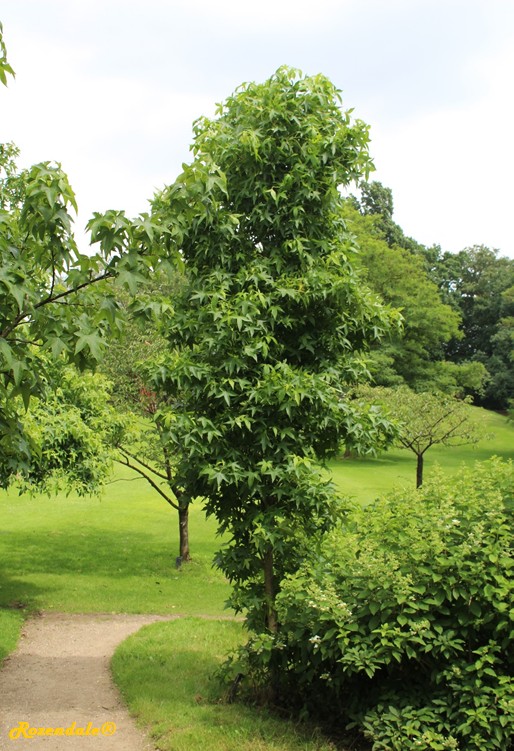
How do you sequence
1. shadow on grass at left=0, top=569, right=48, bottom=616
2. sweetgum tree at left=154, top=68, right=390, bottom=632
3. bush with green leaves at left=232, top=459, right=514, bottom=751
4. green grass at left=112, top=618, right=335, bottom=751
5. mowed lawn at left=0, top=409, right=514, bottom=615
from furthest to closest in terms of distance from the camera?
1. mowed lawn at left=0, top=409, right=514, bottom=615
2. shadow on grass at left=0, top=569, right=48, bottom=616
3. sweetgum tree at left=154, top=68, right=390, bottom=632
4. green grass at left=112, top=618, right=335, bottom=751
5. bush with green leaves at left=232, top=459, right=514, bottom=751

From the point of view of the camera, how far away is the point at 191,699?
851cm

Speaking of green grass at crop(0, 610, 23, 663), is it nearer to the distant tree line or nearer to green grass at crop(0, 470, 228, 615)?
green grass at crop(0, 470, 228, 615)

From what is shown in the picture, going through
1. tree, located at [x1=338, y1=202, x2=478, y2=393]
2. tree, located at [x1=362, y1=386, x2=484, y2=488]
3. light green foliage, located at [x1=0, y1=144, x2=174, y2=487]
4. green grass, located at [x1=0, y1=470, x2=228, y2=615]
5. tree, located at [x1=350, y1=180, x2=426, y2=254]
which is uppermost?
tree, located at [x1=350, y1=180, x2=426, y2=254]

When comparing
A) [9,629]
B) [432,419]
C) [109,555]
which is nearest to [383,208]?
[432,419]

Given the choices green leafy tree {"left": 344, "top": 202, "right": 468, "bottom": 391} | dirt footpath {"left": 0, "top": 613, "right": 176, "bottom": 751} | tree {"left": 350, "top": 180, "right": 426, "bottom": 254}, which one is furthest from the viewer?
tree {"left": 350, "top": 180, "right": 426, "bottom": 254}

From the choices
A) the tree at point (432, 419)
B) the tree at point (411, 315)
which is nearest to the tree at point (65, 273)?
the tree at point (432, 419)

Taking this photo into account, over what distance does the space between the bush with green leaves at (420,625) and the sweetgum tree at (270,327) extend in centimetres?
90

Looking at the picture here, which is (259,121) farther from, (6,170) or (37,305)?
(6,170)

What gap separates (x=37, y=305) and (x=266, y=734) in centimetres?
496

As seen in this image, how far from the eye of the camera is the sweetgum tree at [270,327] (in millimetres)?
8039

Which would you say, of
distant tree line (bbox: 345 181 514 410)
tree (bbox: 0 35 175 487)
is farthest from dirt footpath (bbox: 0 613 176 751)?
distant tree line (bbox: 345 181 514 410)

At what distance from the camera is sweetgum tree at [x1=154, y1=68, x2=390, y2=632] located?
804 cm

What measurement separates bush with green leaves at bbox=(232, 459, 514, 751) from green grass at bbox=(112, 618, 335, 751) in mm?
632

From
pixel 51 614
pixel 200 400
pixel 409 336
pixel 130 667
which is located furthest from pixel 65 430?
Result: pixel 409 336
